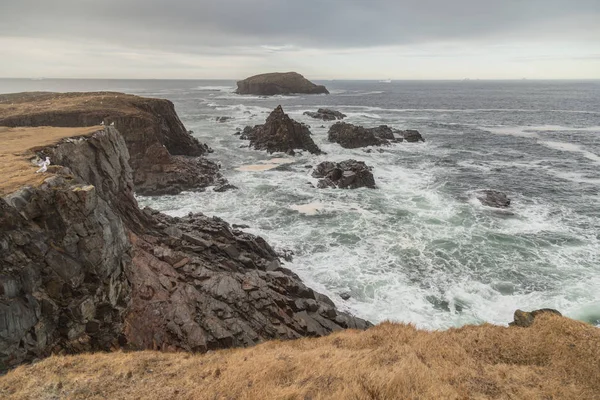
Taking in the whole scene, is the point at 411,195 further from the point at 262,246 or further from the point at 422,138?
the point at 422,138

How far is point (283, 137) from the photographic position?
62781 mm

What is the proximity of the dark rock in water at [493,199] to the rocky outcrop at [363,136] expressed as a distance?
28.9m

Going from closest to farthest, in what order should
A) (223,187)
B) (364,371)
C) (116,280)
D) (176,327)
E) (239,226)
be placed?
(364,371) → (116,280) → (176,327) → (239,226) → (223,187)

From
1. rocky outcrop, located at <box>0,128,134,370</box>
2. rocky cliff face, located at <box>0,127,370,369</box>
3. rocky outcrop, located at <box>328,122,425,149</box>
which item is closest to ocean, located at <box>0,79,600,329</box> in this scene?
rocky outcrop, located at <box>328,122,425,149</box>

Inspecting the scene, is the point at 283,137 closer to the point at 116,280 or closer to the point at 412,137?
the point at 412,137

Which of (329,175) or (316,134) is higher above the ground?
(316,134)

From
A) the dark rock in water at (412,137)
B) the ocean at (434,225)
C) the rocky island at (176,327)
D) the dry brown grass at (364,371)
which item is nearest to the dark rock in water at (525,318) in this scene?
Answer: the rocky island at (176,327)

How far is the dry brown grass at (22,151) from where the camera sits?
1465 centimetres

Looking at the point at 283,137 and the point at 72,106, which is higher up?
the point at 72,106

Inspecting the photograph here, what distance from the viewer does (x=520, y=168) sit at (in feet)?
175

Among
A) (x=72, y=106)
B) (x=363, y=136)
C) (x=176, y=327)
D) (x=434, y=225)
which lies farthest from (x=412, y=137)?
(x=176, y=327)

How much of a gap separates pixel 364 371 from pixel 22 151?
2183cm

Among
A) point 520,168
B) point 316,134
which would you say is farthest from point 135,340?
point 316,134

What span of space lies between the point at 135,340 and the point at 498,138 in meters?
81.1
